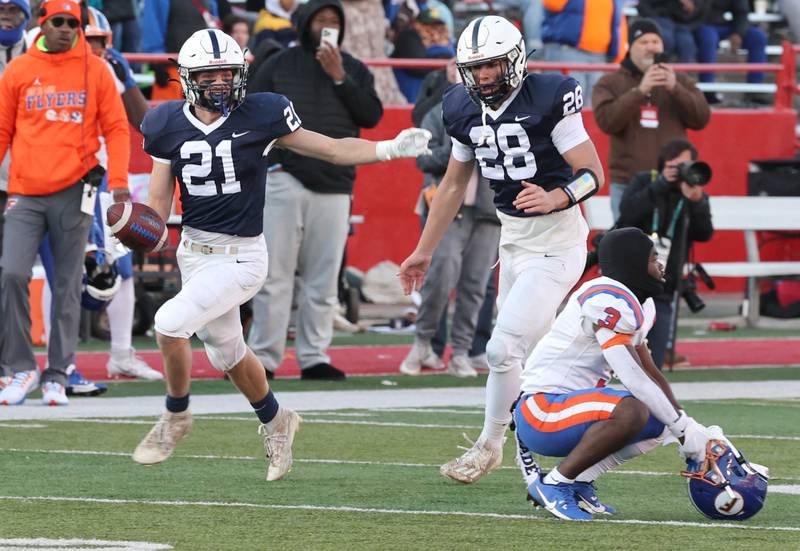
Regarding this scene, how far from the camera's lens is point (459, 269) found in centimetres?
1078

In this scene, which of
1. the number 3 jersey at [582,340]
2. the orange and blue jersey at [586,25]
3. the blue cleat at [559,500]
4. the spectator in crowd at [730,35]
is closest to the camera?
the blue cleat at [559,500]

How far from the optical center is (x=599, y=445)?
19.0 feet

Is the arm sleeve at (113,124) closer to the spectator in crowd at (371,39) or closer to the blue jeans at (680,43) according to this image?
the spectator in crowd at (371,39)

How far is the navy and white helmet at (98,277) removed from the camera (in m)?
9.78

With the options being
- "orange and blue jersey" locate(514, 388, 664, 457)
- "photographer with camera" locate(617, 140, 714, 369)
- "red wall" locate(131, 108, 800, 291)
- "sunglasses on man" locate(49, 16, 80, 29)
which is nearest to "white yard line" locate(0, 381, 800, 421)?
"photographer with camera" locate(617, 140, 714, 369)

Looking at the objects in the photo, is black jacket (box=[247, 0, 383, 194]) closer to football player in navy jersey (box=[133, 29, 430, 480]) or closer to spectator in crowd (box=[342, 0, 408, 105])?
football player in navy jersey (box=[133, 29, 430, 480])

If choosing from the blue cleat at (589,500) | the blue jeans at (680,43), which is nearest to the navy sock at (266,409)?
the blue cleat at (589,500)

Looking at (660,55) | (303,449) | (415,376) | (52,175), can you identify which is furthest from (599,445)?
(660,55)

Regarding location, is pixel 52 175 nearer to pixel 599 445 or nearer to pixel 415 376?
pixel 415 376

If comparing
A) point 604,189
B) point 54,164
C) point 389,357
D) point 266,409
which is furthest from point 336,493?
point 604,189

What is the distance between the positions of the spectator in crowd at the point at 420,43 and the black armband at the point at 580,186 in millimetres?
8784

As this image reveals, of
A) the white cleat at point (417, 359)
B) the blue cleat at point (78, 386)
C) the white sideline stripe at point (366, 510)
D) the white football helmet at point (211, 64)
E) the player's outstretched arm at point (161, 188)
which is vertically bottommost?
the white cleat at point (417, 359)

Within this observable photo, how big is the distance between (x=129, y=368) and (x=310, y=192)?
4.88 feet

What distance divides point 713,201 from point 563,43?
1853 millimetres
